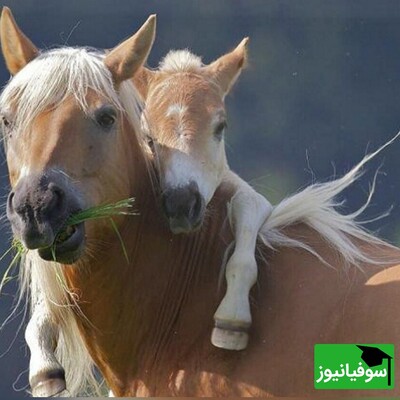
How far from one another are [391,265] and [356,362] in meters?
0.32

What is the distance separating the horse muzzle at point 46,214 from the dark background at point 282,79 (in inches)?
34.4

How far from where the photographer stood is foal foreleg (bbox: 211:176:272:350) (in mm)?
2838

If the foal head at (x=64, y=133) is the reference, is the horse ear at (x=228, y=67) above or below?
above

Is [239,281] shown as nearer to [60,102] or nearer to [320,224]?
[320,224]

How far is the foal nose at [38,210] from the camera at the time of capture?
2.59 meters

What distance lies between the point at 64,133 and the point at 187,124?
1.66 ft

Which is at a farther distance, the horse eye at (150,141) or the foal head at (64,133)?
the horse eye at (150,141)

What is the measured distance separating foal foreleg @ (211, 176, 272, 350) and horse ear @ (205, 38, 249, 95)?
515 mm

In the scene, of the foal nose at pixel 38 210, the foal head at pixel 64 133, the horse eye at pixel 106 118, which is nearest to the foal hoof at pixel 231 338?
the foal head at pixel 64 133

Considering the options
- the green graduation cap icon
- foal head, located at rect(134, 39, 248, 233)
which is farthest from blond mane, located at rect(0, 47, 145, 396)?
the green graduation cap icon

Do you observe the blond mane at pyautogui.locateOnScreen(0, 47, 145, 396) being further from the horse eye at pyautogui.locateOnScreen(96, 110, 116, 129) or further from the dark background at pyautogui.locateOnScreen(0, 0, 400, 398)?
the dark background at pyautogui.locateOnScreen(0, 0, 400, 398)

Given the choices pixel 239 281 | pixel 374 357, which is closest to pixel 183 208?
pixel 239 281

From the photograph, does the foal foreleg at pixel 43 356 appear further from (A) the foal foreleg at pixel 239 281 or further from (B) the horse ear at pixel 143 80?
(B) the horse ear at pixel 143 80

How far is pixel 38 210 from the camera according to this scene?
259 cm
